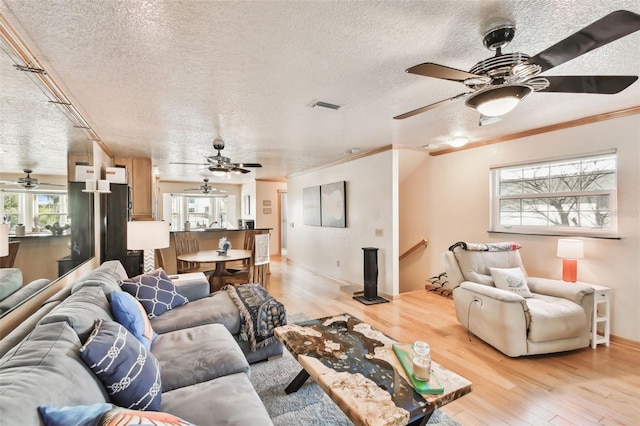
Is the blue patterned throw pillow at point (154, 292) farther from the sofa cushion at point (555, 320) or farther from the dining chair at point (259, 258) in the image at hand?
the sofa cushion at point (555, 320)

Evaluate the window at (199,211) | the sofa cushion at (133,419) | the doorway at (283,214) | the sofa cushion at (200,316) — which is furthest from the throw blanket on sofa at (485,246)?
the window at (199,211)

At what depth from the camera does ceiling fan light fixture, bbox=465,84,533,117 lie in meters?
1.55

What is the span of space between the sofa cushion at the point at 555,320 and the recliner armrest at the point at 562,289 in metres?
0.09

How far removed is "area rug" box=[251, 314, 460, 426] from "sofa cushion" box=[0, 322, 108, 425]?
112 centimetres

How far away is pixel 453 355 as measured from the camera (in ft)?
8.68

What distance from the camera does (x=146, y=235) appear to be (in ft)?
10.1

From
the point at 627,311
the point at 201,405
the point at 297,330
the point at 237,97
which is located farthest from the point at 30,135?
the point at 627,311

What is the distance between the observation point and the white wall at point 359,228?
14.1ft

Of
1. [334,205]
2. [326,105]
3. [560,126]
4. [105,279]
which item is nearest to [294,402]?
[105,279]

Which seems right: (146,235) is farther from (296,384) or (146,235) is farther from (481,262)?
(481,262)

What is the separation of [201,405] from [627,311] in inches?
157

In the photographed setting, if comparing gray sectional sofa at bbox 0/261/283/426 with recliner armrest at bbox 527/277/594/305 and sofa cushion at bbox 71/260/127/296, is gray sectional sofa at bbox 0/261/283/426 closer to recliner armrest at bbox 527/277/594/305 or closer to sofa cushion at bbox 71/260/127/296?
sofa cushion at bbox 71/260/127/296

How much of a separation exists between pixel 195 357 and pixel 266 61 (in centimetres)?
195

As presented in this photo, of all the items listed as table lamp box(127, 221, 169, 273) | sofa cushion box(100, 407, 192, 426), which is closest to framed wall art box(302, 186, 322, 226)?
table lamp box(127, 221, 169, 273)
